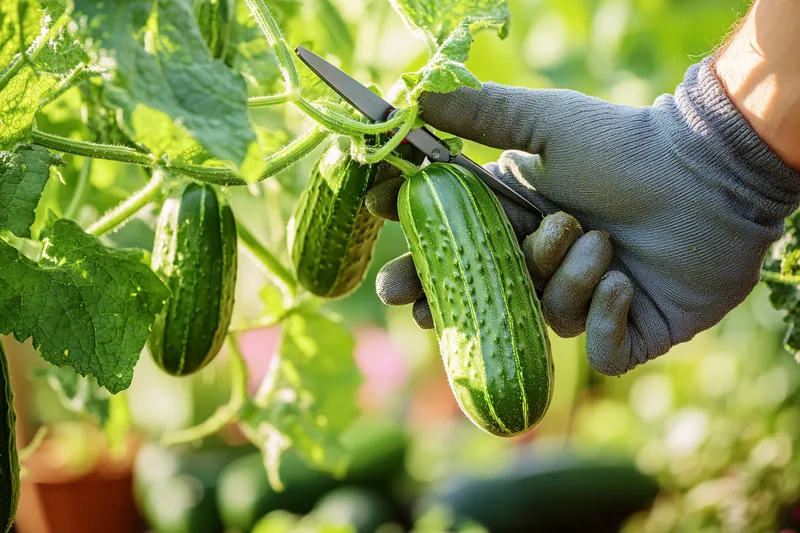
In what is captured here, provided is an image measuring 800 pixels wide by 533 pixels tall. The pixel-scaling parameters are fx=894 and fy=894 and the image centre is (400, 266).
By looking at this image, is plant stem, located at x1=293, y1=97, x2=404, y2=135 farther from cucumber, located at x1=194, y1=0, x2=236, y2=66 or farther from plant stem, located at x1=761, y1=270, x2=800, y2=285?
plant stem, located at x1=761, y1=270, x2=800, y2=285

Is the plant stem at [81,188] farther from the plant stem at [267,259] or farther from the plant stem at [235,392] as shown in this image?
the plant stem at [235,392]

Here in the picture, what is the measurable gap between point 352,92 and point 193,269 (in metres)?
0.49

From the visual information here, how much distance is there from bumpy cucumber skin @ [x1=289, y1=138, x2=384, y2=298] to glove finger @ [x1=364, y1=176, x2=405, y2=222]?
2cm

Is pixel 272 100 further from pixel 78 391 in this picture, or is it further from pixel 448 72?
pixel 78 391

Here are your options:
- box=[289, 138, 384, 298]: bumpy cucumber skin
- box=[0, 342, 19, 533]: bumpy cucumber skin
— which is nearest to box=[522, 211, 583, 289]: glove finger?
box=[289, 138, 384, 298]: bumpy cucumber skin

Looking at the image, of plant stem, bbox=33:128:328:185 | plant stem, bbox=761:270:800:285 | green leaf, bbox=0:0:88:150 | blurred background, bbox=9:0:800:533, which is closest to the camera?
green leaf, bbox=0:0:88:150

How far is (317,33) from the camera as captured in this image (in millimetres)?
2662

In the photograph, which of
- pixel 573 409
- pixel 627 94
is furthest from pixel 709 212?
pixel 573 409

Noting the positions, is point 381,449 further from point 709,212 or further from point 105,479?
point 709,212

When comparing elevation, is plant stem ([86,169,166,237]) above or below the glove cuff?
below

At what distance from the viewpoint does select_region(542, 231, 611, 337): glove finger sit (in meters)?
1.59

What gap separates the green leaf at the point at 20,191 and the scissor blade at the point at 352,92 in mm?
468

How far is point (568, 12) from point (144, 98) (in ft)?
12.8

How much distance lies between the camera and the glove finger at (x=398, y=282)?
1.70 m
